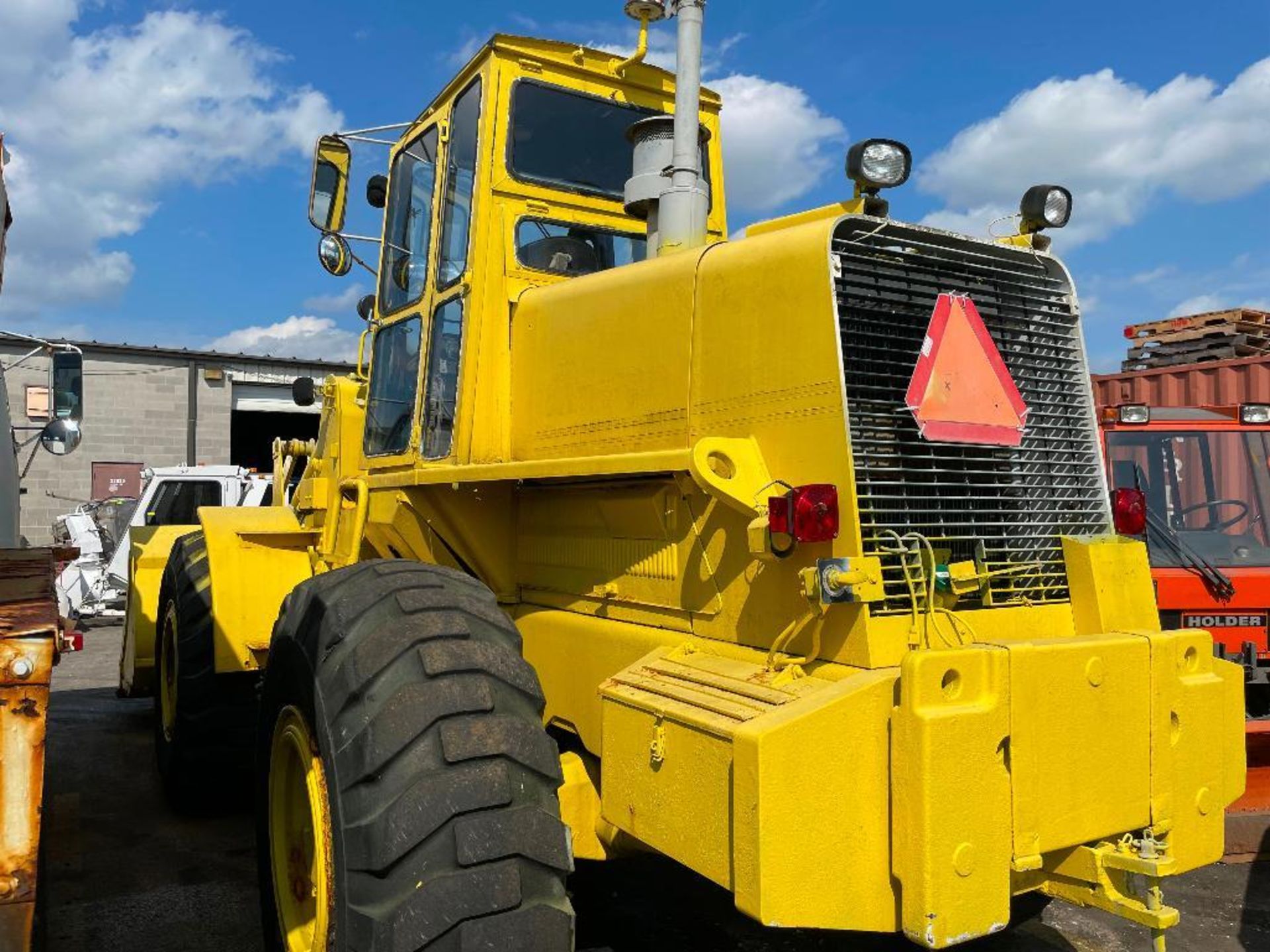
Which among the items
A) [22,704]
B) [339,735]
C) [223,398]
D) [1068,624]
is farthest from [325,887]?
[223,398]

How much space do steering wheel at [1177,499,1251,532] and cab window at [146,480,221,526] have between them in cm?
1157

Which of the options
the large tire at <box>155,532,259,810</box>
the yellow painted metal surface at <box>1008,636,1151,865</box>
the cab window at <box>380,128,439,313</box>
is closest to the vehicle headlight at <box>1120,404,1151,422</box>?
the yellow painted metal surface at <box>1008,636,1151,865</box>

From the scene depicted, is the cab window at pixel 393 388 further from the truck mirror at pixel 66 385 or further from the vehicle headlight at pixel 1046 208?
the vehicle headlight at pixel 1046 208

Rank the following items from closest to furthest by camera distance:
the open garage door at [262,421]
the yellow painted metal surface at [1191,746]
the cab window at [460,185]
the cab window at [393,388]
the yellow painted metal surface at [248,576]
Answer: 1. the yellow painted metal surface at [1191,746]
2. the cab window at [460,185]
3. the cab window at [393,388]
4. the yellow painted metal surface at [248,576]
5. the open garage door at [262,421]

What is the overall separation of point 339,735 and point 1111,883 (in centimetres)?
198

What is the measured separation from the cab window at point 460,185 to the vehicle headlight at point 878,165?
1.52m

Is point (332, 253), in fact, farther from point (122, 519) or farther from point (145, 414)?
point (145, 414)

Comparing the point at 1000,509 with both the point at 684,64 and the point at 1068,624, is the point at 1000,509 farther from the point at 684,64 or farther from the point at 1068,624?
the point at 684,64

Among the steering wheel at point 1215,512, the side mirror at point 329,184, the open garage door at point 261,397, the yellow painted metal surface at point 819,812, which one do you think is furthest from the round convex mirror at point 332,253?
the open garage door at point 261,397

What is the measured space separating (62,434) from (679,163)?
3425 millimetres

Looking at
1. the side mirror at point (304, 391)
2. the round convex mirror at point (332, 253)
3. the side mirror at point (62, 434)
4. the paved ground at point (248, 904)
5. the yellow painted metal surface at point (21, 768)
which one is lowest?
the paved ground at point (248, 904)

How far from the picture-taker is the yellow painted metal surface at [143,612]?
7262 millimetres

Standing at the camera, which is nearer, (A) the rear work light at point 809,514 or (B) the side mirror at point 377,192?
(A) the rear work light at point 809,514

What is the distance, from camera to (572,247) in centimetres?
407
